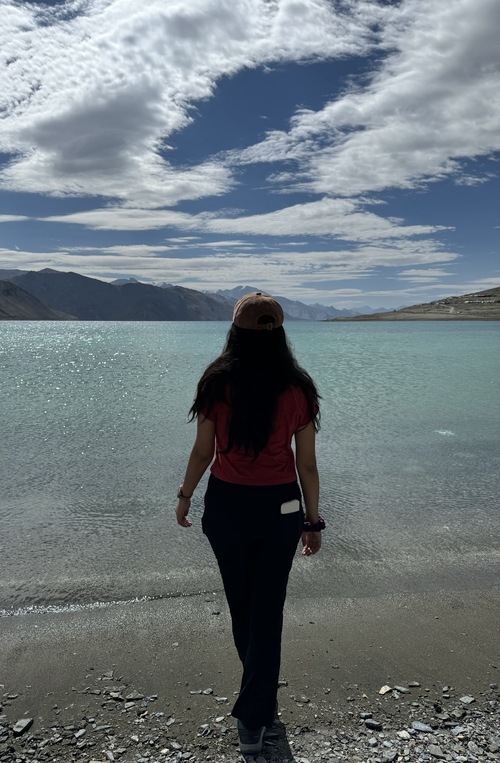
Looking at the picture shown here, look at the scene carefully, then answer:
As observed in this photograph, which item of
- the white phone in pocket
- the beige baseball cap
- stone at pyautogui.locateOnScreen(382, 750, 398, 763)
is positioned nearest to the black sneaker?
stone at pyautogui.locateOnScreen(382, 750, 398, 763)

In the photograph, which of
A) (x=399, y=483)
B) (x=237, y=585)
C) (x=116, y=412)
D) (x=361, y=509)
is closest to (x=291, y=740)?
(x=237, y=585)

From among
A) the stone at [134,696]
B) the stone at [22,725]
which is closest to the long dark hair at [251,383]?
the stone at [134,696]

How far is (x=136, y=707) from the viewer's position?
4.33 m

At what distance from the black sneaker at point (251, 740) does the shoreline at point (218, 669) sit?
0.33ft

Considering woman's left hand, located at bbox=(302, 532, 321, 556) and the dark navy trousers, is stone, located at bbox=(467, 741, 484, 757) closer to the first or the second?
the dark navy trousers

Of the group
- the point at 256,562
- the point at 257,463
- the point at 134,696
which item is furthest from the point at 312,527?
the point at 134,696

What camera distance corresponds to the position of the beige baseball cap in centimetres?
347

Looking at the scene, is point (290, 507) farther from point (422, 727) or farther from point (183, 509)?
point (422, 727)

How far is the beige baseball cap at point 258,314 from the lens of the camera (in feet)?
11.4

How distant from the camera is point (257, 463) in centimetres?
352

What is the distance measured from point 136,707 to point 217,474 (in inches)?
88.4

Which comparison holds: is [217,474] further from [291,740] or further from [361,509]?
[361,509]

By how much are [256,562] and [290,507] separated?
0.46m

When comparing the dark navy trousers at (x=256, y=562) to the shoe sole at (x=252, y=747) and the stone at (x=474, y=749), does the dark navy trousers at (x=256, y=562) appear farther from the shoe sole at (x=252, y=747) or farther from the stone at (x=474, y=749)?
the stone at (x=474, y=749)
